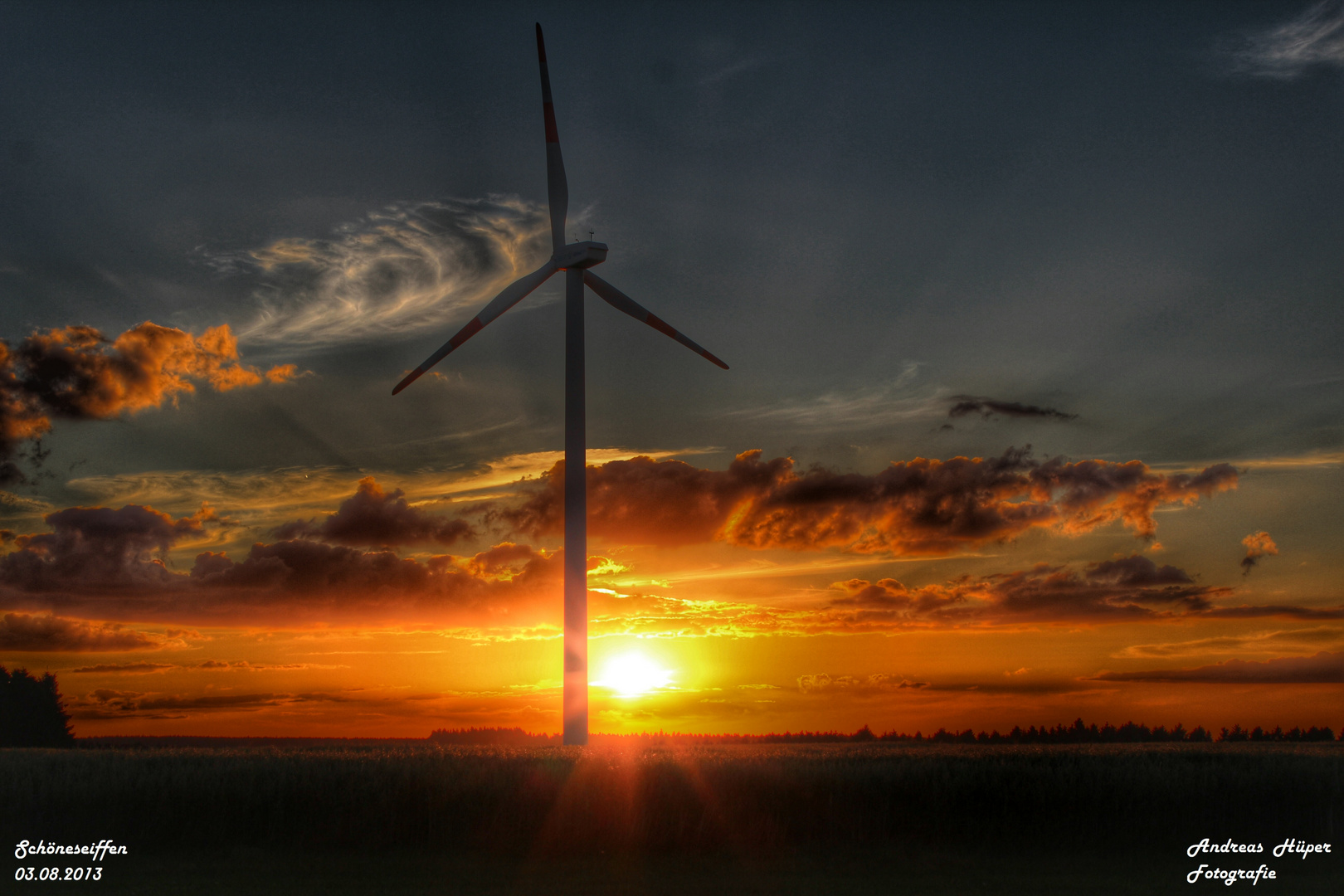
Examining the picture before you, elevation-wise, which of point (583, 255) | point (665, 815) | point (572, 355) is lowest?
point (665, 815)

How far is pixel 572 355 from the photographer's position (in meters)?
50.6

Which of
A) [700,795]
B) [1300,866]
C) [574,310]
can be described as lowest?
[1300,866]

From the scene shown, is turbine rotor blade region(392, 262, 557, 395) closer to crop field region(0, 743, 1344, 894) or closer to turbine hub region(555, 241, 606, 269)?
turbine hub region(555, 241, 606, 269)

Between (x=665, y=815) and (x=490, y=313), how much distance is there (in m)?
26.9

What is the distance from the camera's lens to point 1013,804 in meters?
40.5

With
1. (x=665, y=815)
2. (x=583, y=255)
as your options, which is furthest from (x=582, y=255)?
(x=665, y=815)

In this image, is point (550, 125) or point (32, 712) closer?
point (550, 125)

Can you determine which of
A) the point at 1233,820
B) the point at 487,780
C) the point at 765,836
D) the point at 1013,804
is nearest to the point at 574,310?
the point at 487,780

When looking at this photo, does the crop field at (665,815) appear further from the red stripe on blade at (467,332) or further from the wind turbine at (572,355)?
the red stripe on blade at (467,332)

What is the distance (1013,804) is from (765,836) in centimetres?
1001

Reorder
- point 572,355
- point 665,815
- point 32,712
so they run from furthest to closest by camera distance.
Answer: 1. point 32,712
2. point 572,355
3. point 665,815

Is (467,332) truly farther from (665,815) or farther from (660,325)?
(665,815)

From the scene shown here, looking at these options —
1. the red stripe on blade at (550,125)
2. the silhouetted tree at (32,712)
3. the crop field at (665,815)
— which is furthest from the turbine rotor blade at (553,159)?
the silhouetted tree at (32,712)

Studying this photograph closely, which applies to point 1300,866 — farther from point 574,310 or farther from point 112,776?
point 112,776
